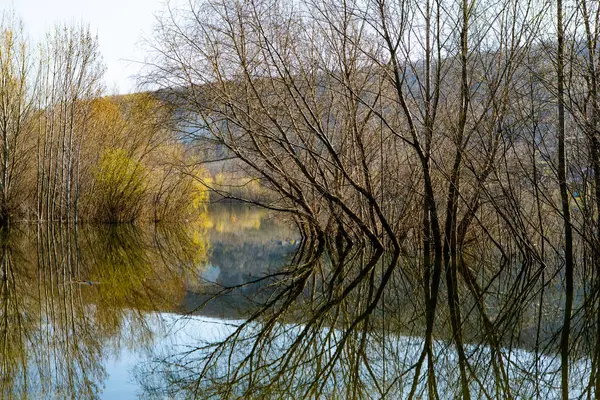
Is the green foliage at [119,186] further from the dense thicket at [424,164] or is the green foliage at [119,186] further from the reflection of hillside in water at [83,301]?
the dense thicket at [424,164]

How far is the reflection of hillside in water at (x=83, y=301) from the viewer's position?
4012 mm

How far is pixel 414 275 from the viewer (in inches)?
330

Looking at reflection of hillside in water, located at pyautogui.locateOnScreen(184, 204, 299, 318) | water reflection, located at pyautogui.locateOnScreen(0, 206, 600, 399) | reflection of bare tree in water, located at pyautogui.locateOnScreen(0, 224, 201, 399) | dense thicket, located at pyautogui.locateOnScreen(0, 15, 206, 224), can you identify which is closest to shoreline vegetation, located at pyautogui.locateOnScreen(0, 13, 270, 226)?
dense thicket, located at pyautogui.locateOnScreen(0, 15, 206, 224)

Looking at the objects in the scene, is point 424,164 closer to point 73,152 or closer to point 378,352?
point 378,352

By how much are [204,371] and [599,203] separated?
5529 millimetres

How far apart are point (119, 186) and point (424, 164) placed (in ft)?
50.4

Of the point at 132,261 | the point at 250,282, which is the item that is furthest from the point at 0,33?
the point at 250,282

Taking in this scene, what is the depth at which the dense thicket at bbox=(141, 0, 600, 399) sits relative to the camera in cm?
461

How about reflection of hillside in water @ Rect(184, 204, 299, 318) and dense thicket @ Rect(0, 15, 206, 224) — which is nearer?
reflection of hillside in water @ Rect(184, 204, 299, 318)

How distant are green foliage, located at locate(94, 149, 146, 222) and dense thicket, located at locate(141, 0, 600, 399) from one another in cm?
980

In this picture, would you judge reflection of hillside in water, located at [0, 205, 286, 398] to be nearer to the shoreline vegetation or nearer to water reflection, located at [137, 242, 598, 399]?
water reflection, located at [137, 242, 598, 399]

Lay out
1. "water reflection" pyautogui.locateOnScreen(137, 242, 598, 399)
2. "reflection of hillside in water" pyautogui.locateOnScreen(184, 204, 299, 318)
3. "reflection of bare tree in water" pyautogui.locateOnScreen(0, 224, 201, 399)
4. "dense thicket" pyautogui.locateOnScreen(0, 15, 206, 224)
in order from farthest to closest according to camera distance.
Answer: "dense thicket" pyautogui.locateOnScreen(0, 15, 206, 224) → "reflection of hillside in water" pyautogui.locateOnScreen(184, 204, 299, 318) → "reflection of bare tree in water" pyautogui.locateOnScreen(0, 224, 201, 399) → "water reflection" pyautogui.locateOnScreen(137, 242, 598, 399)

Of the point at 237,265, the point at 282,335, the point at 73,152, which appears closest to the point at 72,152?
the point at 73,152

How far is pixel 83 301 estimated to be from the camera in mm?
6719
